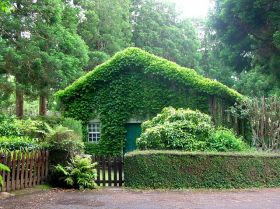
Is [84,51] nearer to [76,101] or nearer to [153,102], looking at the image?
[76,101]

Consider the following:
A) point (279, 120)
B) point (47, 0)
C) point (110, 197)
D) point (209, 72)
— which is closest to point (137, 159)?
point (110, 197)

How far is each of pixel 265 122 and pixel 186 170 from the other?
6680mm

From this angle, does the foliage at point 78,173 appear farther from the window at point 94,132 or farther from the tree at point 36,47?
the tree at point 36,47

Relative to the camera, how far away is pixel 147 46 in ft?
157

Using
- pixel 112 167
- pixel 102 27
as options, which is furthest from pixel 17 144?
pixel 102 27

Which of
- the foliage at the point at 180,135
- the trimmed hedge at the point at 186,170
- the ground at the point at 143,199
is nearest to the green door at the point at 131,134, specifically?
the foliage at the point at 180,135

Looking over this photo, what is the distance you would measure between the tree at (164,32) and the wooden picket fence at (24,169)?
34.7 meters

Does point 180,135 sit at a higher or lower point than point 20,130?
lower

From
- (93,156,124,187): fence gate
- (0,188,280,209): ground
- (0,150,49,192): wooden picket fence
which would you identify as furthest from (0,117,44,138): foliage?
(0,188,280,209): ground

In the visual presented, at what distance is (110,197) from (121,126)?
38.9 feet

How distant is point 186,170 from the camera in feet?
46.7

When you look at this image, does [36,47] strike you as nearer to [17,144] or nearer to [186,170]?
[17,144]

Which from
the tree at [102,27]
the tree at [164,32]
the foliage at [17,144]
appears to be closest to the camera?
the foliage at [17,144]

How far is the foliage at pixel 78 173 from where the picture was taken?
1396 centimetres
